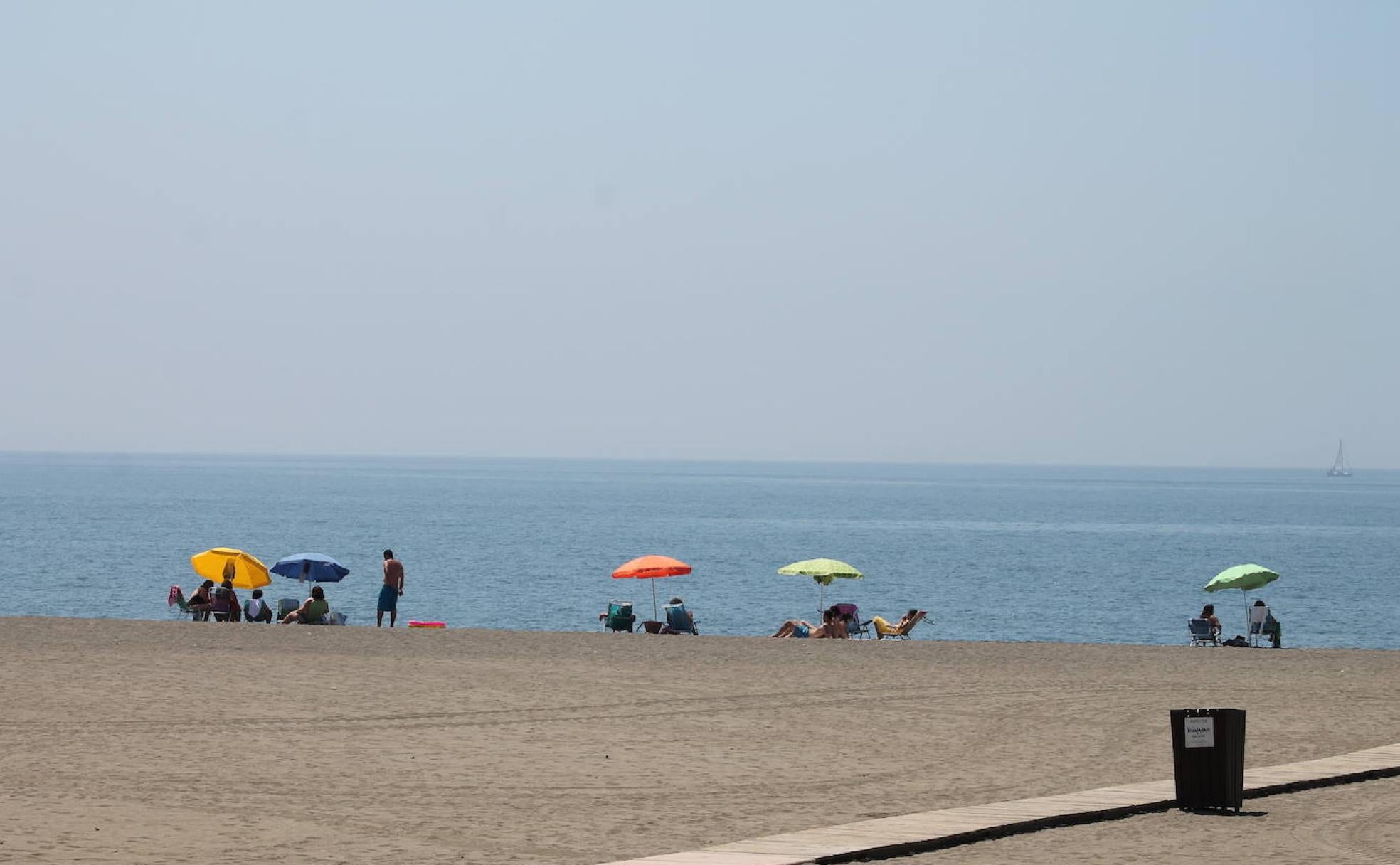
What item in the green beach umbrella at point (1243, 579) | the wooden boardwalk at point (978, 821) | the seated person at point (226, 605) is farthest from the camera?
the green beach umbrella at point (1243, 579)

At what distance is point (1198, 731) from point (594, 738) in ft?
19.6

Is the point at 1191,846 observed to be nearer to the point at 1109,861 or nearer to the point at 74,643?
the point at 1109,861

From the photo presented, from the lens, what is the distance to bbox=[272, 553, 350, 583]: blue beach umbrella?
34031mm

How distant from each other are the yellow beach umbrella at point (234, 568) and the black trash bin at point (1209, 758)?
75.9 feet

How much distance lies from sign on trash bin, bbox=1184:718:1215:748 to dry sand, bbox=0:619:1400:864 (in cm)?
68

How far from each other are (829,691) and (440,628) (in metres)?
10.8

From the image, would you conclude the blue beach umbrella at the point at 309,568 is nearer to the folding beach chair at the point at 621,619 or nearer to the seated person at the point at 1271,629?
the folding beach chair at the point at 621,619

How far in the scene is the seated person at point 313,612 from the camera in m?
28.9

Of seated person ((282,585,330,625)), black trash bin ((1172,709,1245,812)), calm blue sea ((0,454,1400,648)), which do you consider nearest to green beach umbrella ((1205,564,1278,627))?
calm blue sea ((0,454,1400,648))

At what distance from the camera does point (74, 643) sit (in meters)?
24.6

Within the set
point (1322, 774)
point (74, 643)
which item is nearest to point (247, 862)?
point (1322, 774)

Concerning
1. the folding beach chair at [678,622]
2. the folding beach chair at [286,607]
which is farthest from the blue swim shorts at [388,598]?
the folding beach chair at [678,622]

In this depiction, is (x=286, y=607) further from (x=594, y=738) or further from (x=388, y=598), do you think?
(x=594, y=738)

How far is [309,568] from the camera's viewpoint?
113 ft
